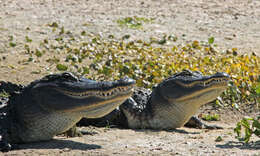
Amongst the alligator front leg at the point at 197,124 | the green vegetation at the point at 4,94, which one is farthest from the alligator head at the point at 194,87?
the green vegetation at the point at 4,94

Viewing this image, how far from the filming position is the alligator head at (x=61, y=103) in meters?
4.87

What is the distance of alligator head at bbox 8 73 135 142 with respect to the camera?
487 centimetres

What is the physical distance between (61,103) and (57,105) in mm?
43

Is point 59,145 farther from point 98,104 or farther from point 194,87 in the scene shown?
point 194,87

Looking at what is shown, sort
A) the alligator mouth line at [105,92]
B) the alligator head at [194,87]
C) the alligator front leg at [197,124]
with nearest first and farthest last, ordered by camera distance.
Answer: the alligator mouth line at [105,92], the alligator head at [194,87], the alligator front leg at [197,124]

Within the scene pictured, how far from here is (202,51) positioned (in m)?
10.7

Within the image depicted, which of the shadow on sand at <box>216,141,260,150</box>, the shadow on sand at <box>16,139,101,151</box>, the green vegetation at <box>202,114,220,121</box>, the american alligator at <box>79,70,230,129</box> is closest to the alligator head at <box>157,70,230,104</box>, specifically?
the american alligator at <box>79,70,230,129</box>

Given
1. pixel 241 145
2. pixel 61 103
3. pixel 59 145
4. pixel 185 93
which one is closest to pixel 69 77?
pixel 61 103

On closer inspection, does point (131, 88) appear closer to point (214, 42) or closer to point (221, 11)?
point (214, 42)

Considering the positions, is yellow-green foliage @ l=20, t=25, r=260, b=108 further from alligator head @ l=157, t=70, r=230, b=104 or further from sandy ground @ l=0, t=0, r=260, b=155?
alligator head @ l=157, t=70, r=230, b=104

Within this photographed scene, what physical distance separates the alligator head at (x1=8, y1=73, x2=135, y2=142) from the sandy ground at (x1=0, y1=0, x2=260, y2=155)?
17 cm

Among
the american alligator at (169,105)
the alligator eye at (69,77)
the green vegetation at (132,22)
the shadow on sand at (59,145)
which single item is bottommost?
the shadow on sand at (59,145)

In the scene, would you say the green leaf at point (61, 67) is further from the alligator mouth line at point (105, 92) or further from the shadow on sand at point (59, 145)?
the alligator mouth line at point (105, 92)

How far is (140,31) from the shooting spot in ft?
39.5
